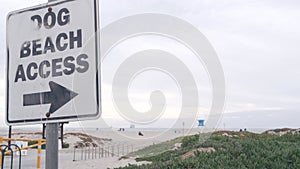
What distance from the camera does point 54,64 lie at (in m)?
1.85

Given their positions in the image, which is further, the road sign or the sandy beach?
the sandy beach

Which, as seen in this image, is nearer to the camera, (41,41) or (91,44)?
(91,44)

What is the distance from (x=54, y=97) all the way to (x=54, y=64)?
146 millimetres

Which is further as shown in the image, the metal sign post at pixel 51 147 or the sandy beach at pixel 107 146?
the sandy beach at pixel 107 146

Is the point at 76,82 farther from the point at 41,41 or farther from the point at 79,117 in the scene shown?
the point at 41,41

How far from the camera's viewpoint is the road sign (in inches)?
70.1

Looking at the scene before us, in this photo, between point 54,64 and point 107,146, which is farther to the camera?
point 107,146

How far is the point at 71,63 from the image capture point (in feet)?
5.96

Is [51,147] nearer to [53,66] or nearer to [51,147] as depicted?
[51,147]

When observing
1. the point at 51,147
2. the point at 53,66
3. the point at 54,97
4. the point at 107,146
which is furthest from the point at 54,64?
the point at 107,146

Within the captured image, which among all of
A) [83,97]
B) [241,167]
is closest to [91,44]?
[83,97]

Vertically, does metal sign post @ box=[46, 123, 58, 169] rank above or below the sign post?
below

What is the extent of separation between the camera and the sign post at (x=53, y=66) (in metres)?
1.78

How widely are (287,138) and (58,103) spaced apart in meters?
11.5
